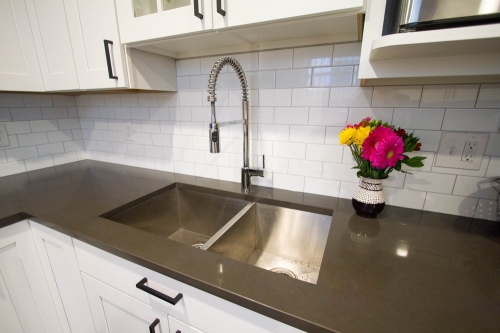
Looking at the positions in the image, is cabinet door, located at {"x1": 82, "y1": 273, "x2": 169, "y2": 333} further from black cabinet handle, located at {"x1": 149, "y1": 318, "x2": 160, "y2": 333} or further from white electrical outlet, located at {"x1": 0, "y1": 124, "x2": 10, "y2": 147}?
white electrical outlet, located at {"x1": 0, "y1": 124, "x2": 10, "y2": 147}

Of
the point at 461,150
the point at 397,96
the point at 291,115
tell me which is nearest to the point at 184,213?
the point at 291,115

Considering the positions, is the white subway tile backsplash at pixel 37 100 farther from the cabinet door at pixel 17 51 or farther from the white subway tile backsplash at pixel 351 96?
the white subway tile backsplash at pixel 351 96

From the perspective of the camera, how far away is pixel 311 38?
84 centimetres

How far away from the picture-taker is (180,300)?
1.94 feet

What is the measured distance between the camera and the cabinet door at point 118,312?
675mm

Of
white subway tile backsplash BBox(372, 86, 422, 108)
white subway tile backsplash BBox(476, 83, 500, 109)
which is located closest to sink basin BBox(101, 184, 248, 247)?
white subway tile backsplash BBox(372, 86, 422, 108)

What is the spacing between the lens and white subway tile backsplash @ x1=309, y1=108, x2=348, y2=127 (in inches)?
34.5

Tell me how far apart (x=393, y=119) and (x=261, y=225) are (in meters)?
0.69

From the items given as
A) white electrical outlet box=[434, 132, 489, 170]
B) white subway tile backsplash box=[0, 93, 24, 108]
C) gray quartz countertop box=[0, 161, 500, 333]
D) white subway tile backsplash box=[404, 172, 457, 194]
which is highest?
white subway tile backsplash box=[0, 93, 24, 108]

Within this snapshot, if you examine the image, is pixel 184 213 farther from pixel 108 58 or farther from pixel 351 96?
pixel 351 96

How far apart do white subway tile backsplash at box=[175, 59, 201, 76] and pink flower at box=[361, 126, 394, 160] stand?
2.83 ft

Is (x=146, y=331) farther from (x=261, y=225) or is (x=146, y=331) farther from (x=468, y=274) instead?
(x=468, y=274)

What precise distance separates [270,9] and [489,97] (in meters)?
0.74

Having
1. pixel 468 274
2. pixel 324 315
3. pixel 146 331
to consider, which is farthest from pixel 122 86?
pixel 468 274
